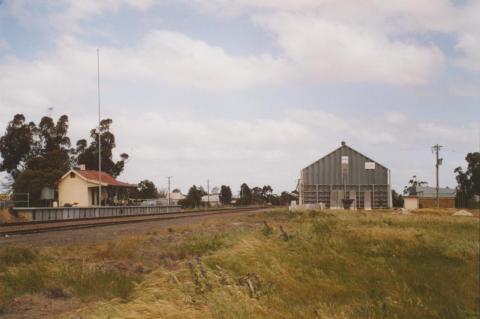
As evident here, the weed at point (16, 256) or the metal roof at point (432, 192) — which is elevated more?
the weed at point (16, 256)

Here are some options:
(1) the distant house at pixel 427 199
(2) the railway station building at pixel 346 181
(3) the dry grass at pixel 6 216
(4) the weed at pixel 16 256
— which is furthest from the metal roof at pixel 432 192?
(4) the weed at pixel 16 256

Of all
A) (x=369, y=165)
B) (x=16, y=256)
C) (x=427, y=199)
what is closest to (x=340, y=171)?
(x=369, y=165)

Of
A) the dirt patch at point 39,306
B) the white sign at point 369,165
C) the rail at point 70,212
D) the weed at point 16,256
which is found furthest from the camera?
the white sign at point 369,165

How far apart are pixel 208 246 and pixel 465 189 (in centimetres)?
10253

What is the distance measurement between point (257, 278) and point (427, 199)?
9264 cm

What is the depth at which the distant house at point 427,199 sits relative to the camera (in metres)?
71.5

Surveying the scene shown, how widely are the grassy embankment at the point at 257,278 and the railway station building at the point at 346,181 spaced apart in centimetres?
3684

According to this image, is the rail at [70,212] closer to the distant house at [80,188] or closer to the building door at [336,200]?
the distant house at [80,188]

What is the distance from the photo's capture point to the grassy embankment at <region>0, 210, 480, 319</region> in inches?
269

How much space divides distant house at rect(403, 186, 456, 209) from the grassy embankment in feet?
196

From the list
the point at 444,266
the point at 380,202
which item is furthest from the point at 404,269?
the point at 380,202

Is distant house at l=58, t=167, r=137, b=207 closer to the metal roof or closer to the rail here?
the rail

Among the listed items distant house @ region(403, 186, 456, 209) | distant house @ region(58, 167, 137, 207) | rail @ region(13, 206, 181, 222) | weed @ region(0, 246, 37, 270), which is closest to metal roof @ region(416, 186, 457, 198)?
distant house @ region(403, 186, 456, 209)

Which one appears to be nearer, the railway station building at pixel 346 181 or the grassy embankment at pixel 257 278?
the grassy embankment at pixel 257 278
